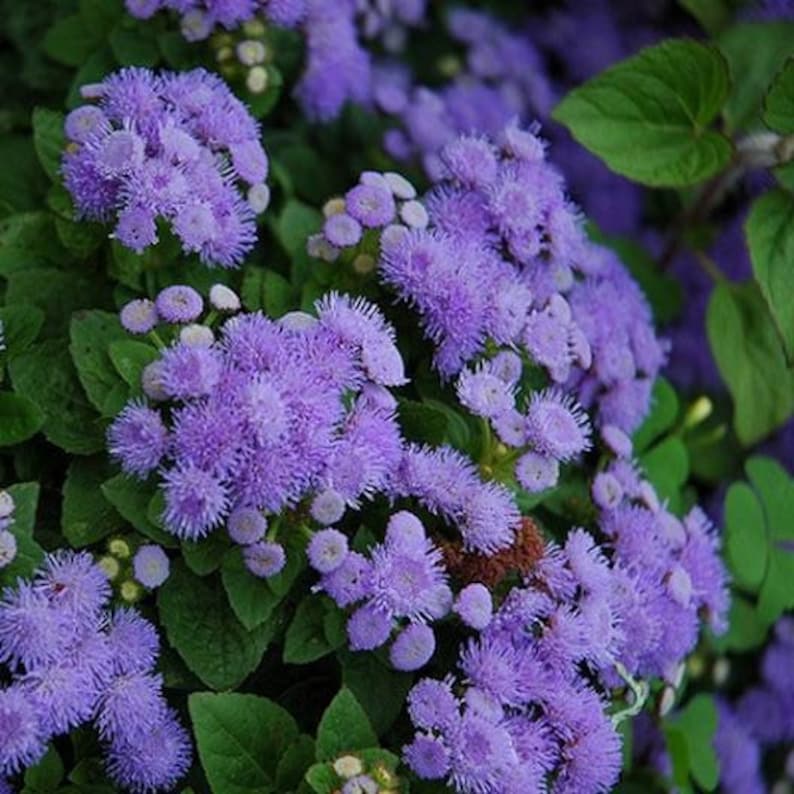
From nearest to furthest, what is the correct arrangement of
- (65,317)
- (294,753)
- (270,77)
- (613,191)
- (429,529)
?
1. (294,753)
2. (429,529)
3. (65,317)
4. (270,77)
5. (613,191)

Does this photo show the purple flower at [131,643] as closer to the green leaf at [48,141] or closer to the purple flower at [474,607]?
the purple flower at [474,607]

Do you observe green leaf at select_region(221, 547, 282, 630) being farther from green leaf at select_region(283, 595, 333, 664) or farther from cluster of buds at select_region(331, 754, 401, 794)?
cluster of buds at select_region(331, 754, 401, 794)

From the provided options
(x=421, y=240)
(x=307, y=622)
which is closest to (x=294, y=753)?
(x=307, y=622)

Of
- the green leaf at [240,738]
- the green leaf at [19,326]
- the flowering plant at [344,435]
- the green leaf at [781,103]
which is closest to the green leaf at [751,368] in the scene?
the flowering plant at [344,435]

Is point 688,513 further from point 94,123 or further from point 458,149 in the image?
point 94,123

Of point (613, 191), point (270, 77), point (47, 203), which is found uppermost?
point (270, 77)

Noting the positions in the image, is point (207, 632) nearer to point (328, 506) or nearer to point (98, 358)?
point (328, 506)
